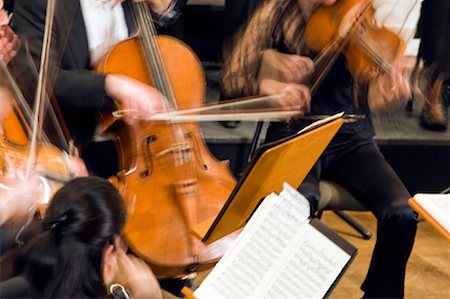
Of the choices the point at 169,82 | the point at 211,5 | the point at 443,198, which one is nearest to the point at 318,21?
the point at 169,82

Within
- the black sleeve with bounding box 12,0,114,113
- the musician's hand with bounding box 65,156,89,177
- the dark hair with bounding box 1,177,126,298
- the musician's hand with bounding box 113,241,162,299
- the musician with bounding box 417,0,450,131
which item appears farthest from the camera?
the musician with bounding box 417,0,450,131

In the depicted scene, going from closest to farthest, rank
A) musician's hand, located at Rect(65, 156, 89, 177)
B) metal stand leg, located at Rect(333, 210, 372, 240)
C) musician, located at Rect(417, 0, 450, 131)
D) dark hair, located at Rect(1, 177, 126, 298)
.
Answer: dark hair, located at Rect(1, 177, 126, 298)
musician's hand, located at Rect(65, 156, 89, 177)
metal stand leg, located at Rect(333, 210, 372, 240)
musician, located at Rect(417, 0, 450, 131)

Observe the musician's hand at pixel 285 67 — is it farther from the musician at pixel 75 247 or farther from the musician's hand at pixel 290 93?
the musician at pixel 75 247

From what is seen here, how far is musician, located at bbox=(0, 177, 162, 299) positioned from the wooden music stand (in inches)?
9.8

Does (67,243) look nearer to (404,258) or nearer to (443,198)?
(443,198)

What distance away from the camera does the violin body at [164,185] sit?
1.72 m

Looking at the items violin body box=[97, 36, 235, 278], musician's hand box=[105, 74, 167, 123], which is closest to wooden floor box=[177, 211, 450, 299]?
violin body box=[97, 36, 235, 278]

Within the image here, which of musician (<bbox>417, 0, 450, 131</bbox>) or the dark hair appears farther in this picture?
musician (<bbox>417, 0, 450, 131</bbox>)

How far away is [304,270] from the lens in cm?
128

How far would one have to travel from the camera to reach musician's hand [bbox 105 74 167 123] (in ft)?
5.65

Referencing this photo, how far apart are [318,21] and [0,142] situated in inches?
35.3

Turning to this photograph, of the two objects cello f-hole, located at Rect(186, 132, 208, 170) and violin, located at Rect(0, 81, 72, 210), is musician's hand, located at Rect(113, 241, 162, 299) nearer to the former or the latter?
violin, located at Rect(0, 81, 72, 210)

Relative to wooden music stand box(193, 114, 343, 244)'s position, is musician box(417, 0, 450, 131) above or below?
below

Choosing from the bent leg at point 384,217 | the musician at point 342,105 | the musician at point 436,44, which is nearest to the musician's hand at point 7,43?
the musician at point 342,105
